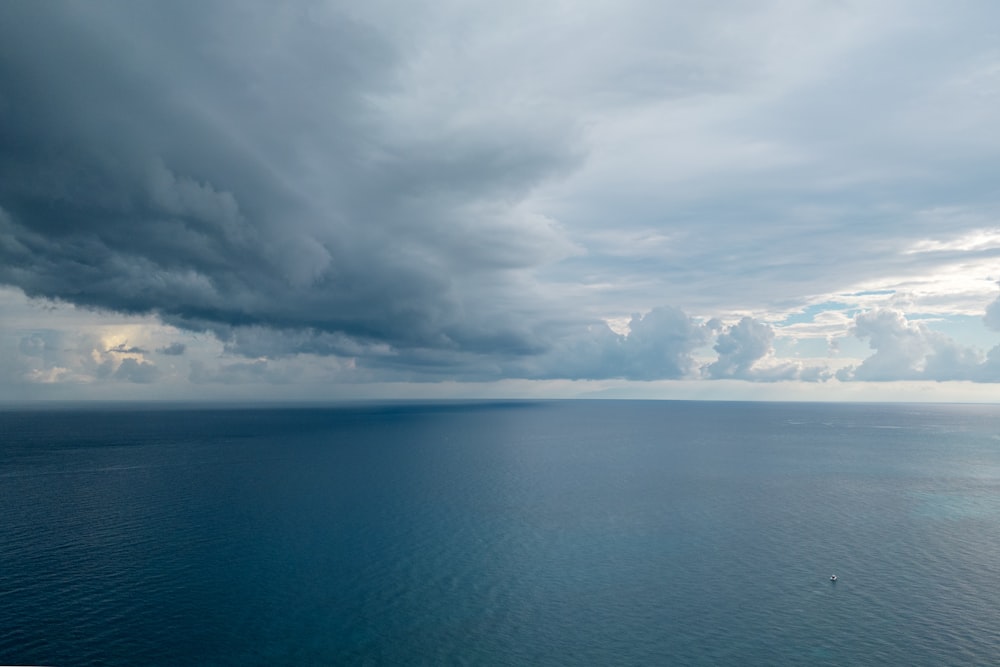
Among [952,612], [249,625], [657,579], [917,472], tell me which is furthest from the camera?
[917,472]

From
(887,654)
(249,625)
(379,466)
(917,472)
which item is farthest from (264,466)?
(917,472)

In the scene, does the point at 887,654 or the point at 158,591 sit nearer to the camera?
the point at 887,654

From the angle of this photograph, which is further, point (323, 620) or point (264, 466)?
point (264, 466)

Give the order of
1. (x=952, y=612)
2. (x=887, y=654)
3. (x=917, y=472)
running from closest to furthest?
(x=887, y=654)
(x=952, y=612)
(x=917, y=472)

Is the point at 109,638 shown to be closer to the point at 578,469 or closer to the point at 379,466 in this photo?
the point at 379,466

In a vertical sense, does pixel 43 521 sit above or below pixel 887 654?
above

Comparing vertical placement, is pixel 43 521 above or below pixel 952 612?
above

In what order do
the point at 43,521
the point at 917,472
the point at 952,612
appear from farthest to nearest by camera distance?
the point at 917,472, the point at 43,521, the point at 952,612

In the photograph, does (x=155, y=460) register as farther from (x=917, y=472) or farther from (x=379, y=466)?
(x=917, y=472)

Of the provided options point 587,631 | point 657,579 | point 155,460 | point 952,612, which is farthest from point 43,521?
point 952,612
